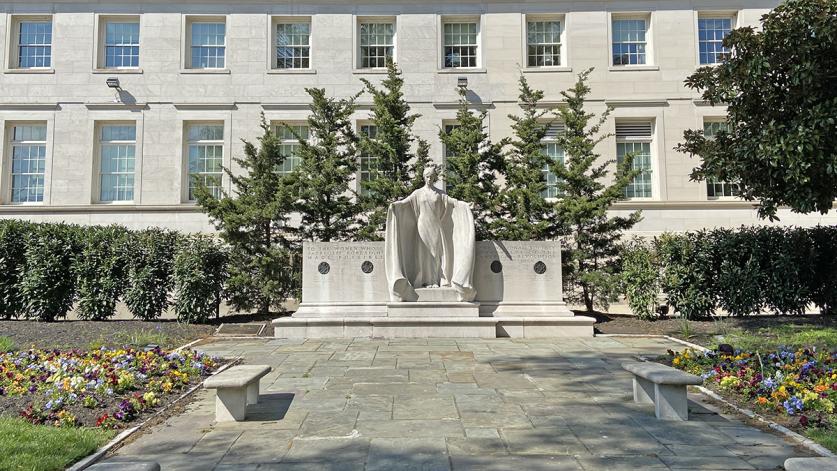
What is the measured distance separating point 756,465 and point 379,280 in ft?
27.6

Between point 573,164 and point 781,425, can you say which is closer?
point 781,425

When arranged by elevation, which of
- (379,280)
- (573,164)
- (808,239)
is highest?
(573,164)

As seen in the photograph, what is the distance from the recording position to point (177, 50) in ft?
69.8

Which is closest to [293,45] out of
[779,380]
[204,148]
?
[204,148]

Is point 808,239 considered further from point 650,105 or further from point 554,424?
point 554,424

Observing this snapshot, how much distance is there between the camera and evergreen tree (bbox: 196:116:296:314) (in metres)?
14.1

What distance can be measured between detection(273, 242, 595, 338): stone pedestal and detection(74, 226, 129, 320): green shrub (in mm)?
5030

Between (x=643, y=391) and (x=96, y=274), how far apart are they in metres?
12.9

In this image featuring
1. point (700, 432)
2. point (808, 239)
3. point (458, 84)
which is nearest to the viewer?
point (700, 432)

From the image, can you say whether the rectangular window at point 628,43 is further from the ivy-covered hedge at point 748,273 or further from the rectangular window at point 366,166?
the ivy-covered hedge at point 748,273

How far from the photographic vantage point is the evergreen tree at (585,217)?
14.2 meters

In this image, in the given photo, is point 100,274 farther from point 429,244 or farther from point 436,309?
point 436,309

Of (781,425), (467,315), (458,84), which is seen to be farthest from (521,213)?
(781,425)

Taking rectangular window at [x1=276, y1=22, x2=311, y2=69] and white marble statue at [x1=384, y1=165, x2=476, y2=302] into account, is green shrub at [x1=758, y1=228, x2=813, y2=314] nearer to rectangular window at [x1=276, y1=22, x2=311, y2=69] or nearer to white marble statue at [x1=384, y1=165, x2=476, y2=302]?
white marble statue at [x1=384, y1=165, x2=476, y2=302]
